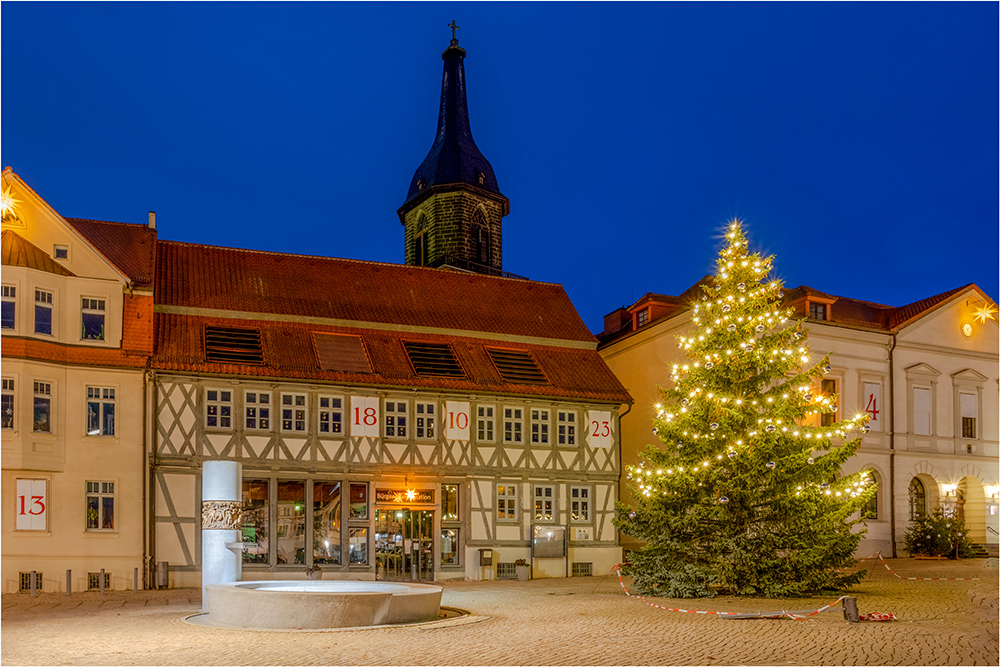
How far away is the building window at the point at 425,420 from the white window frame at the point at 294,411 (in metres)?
3.09

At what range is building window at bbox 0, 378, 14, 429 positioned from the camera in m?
25.5

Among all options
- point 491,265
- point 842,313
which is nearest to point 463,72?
point 491,265

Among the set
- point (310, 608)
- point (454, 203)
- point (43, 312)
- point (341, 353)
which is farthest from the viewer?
point (454, 203)

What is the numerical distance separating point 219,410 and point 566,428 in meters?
10.1

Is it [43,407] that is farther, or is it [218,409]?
[218,409]

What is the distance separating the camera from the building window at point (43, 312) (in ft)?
87.0

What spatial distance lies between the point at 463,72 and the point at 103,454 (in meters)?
32.3

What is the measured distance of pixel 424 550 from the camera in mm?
29812

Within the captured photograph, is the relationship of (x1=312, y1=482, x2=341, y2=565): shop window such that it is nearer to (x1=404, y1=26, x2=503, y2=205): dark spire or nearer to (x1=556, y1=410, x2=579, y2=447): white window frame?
(x1=556, y1=410, x2=579, y2=447): white window frame

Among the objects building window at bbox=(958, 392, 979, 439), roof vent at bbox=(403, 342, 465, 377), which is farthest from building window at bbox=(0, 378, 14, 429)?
building window at bbox=(958, 392, 979, 439)

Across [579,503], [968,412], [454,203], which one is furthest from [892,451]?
[454,203]

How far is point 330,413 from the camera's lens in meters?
29.4

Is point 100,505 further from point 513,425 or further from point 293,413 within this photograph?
point 513,425

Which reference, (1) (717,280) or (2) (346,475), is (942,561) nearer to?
(1) (717,280)
